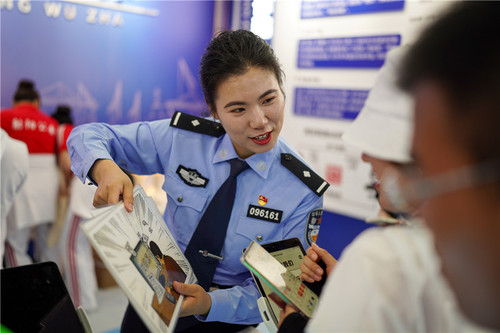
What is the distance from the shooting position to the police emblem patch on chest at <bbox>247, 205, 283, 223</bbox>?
1.48 metres

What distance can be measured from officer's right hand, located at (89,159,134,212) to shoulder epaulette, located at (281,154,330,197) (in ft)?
1.96

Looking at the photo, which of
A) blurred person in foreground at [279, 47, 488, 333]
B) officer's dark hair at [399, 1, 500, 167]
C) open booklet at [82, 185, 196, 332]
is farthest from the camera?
open booklet at [82, 185, 196, 332]

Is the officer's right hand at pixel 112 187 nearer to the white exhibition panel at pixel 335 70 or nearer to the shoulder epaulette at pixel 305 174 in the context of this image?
the shoulder epaulette at pixel 305 174

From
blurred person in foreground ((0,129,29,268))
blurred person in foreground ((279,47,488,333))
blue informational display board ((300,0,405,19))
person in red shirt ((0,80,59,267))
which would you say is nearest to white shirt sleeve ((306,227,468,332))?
blurred person in foreground ((279,47,488,333))

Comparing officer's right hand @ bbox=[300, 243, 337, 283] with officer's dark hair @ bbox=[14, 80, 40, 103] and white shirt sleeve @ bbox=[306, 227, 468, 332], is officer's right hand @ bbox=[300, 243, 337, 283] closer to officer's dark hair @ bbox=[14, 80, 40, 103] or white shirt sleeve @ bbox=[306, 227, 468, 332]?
white shirt sleeve @ bbox=[306, 227, 468, 332]

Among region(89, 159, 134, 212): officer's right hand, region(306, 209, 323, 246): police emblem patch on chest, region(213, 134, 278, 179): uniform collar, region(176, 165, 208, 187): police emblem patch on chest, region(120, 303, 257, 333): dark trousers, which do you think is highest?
region(213, 134, 278, 179): uniform collar

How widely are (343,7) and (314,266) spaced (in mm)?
2815

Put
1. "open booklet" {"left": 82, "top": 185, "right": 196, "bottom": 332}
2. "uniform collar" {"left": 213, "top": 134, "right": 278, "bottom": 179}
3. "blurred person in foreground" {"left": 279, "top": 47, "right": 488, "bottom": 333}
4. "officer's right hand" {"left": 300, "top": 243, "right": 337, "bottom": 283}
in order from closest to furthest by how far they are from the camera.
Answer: "blurred person in foreground" {"left": 279, "top": 47, "right": 488, "bottom": 333} → "open booklet" {"left": 82, "top": 185, "right": 196, "bottom": 332} → "officer's right hand" {"left": 300, "top": 243, "right": 337, "bottom": 283} → "uniform collar" {"left": 213, "top": 134, "right": 278, "bottom": 179}

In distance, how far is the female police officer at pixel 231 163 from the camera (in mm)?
1411

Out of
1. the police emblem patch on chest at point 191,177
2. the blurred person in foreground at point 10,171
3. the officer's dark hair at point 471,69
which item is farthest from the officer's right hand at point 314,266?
the blurred person in foreground at point 10,171

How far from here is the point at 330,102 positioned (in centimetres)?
351

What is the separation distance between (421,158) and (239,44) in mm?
1063

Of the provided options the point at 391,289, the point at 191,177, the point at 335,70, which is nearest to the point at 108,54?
the point at 335,70

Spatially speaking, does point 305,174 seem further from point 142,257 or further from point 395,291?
point 395,291
